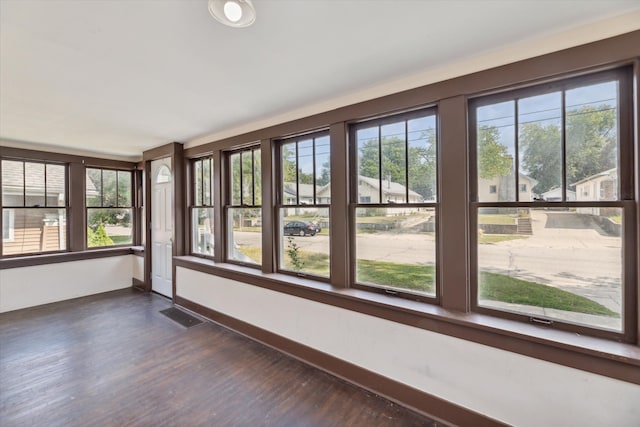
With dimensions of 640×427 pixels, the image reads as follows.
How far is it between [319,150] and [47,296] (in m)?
4.98

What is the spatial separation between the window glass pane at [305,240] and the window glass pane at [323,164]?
242 millimetres

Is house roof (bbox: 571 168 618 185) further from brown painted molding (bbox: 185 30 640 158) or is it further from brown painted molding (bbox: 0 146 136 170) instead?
brown painted molding (bbox: 0 146 136 170)

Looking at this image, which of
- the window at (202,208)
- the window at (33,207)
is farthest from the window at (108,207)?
the window at (202,208)

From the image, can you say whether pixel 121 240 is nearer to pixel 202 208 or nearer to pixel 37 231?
pixel 37 231

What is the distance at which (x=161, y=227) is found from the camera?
479 cm

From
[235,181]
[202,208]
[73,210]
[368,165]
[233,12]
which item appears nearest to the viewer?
[233,12]

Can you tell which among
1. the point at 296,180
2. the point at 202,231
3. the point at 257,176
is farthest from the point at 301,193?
the point at 202,231

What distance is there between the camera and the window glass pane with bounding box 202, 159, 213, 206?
13.7 ft

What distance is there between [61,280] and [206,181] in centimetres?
298

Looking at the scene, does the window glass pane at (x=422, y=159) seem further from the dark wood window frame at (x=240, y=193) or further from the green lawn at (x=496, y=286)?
the dark wood window frame at (x=240, y=193)

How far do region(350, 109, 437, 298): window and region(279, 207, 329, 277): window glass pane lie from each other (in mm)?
407

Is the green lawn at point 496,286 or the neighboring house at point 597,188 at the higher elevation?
the neighboring house at point 597,188

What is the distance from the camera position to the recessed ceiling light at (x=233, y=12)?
1.32 m

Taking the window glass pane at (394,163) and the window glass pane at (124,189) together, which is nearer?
the window glass pane at (394,163)
